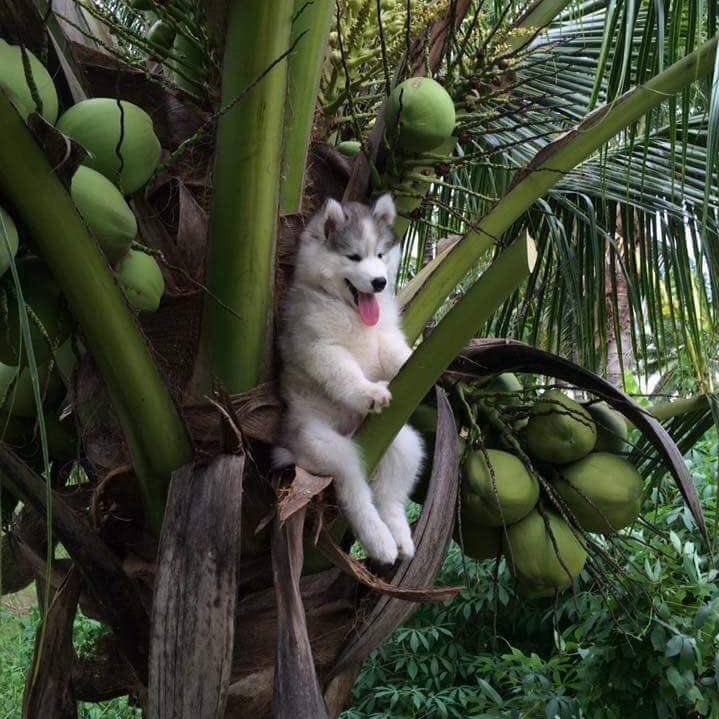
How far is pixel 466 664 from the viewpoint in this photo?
348 cm

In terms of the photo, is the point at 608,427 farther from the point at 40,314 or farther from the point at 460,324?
the point at 40,314

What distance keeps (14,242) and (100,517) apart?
0.63m

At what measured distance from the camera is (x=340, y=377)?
183 cm

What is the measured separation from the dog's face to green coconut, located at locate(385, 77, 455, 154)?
17 cm

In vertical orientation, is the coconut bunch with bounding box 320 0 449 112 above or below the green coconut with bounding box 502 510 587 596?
above

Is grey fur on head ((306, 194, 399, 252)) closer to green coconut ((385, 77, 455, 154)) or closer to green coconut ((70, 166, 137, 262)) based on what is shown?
green coconut ((385, 77, 455, 154))

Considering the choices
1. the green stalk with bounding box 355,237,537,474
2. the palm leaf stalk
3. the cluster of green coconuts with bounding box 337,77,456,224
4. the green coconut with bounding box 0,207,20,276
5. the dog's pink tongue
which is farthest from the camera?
the dog's pink tongue

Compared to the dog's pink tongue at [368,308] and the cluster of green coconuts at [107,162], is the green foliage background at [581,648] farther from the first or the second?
the cluster of green coconuts at [107,162]

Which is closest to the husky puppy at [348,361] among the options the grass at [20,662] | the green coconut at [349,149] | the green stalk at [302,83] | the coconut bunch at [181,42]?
the green stalk at [302,83]

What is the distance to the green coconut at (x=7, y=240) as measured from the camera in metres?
1.14

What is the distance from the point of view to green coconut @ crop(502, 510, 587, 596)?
6.21 feet

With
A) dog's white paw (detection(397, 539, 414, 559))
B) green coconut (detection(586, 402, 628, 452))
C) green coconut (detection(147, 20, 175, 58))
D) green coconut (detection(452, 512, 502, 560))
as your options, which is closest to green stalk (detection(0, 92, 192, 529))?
dog's white paw (detection(397, 539, 414, 559))

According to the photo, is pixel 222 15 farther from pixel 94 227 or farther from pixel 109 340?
pixel 109 340

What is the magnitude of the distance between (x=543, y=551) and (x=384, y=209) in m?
0.75
